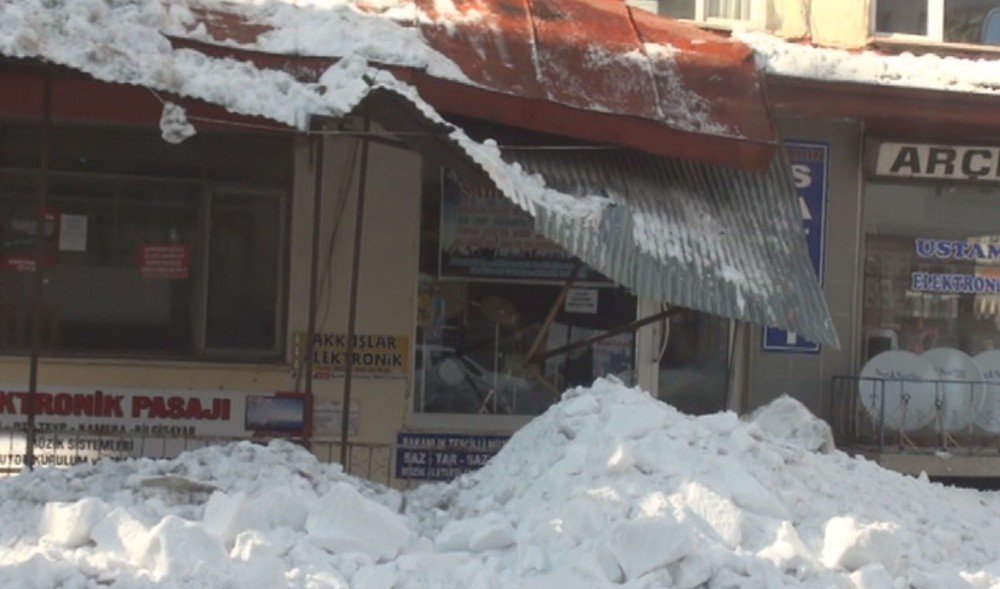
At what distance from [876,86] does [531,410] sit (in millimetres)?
3796

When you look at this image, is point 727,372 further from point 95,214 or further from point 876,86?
point 95,214

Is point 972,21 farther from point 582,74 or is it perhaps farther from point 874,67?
point 582,74

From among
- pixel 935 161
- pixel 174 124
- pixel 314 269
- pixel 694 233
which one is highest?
pixel 935 161

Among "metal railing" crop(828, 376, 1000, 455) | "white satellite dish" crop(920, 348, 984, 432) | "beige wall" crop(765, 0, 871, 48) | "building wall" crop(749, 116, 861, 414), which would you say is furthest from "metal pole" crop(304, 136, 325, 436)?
"white satellite dish" crop(920, 348, 984, 432)

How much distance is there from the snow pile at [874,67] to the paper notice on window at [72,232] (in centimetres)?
554

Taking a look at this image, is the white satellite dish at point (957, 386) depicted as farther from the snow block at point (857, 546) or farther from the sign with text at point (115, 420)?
the sign with text at point (115, 420)

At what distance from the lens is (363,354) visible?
959 cm

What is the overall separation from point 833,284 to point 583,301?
7.12 feet

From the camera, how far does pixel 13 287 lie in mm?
9430

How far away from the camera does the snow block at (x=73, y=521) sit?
18.3 ft

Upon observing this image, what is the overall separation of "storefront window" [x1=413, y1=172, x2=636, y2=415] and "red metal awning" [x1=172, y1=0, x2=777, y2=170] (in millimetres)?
1573

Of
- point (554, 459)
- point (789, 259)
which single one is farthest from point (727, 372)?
point (554, 459)

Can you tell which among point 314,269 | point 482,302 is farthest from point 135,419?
point 482,302

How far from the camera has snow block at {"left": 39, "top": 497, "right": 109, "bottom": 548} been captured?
5.59 m
